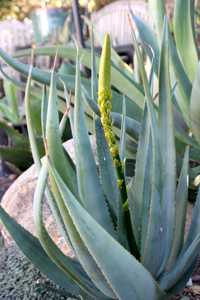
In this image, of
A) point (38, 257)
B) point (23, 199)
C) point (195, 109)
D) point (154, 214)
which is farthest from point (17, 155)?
point (154, 214)

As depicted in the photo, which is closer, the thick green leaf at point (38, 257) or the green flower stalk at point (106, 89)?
the green flower stalk at point (106, 89)

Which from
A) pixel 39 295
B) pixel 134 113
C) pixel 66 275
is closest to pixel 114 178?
pixel 66 275

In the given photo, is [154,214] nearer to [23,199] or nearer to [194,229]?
[194,229]

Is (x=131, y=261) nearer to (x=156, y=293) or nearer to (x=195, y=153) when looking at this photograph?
(x=156, y=293)

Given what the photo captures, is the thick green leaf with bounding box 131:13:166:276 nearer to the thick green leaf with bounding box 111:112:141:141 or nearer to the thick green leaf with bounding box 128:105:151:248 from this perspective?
the thick green leaf with bounding box 128:105:151:248

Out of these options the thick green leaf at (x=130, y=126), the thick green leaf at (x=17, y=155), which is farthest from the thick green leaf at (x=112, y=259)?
the thick green leaf at (x=17, y=155)

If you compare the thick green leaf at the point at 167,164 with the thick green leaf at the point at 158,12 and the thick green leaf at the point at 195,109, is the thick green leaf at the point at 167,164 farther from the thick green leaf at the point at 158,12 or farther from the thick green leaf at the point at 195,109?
the thick green leaf at the point at 158,12

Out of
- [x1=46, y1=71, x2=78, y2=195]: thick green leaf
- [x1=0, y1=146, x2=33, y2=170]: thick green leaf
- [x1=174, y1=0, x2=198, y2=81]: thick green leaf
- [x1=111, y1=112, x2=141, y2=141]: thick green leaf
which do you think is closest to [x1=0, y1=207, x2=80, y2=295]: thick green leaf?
[x1=46, y1=71, x2=78, y2=195]: thick green leaf

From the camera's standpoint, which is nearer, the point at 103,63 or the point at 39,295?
the point at 103,63
